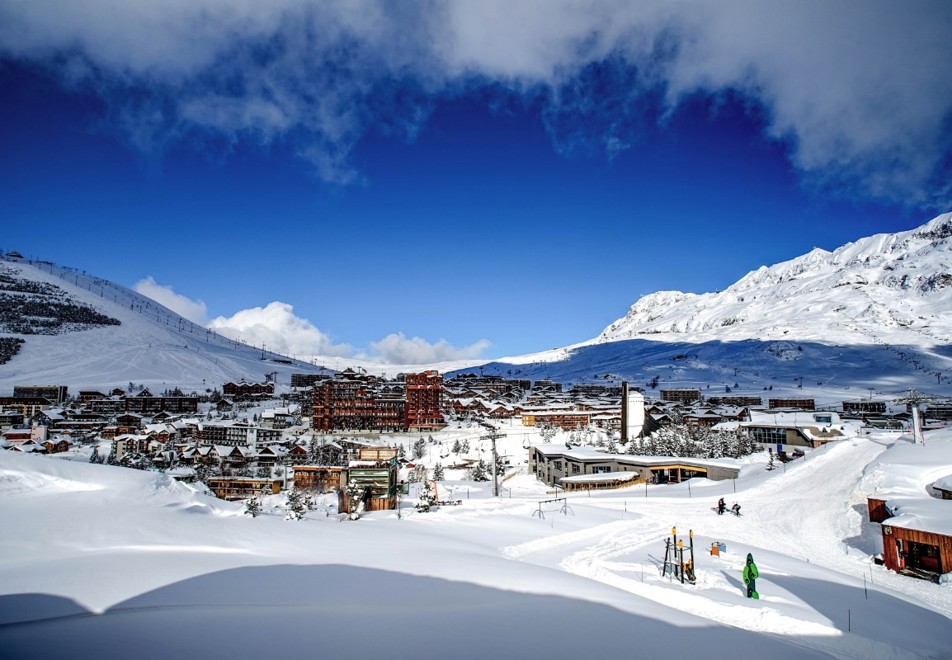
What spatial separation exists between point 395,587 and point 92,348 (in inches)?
6973

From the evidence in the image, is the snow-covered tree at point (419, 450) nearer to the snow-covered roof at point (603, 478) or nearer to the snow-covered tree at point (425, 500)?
the snow-covered roof at point (603, 478)

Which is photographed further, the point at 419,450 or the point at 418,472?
the point at 419,450

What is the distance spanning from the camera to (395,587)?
8.26m

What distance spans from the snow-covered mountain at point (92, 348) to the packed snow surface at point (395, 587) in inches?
4992

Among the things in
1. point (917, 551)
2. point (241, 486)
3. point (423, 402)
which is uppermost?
point (423, 402)

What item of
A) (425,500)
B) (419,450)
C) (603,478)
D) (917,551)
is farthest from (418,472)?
(917,551)

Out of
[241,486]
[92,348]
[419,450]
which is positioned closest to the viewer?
[241,486]

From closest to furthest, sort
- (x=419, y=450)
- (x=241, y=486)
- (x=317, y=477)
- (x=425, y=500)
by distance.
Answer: (x=425, y=500) → (x=241, y=486) → (x=317, y=477) → (x=419, y=450)

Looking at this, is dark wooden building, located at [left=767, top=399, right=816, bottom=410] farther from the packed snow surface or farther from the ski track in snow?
the packed snow surface

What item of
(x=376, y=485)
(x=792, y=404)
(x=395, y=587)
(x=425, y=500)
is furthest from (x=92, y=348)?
(x=395, y=587)

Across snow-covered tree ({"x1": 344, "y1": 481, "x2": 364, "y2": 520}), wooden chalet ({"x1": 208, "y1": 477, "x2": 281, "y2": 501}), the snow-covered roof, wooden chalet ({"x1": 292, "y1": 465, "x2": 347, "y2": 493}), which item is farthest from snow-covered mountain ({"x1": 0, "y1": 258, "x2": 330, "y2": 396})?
snow-covered tree ({"x1": 344, "y1": 481, "x2": 364, "y2": 520})

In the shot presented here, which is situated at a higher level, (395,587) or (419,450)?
(395,587)

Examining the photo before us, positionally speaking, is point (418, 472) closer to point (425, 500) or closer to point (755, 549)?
point (425, 500)

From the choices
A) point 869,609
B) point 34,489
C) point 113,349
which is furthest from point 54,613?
point 113,349
